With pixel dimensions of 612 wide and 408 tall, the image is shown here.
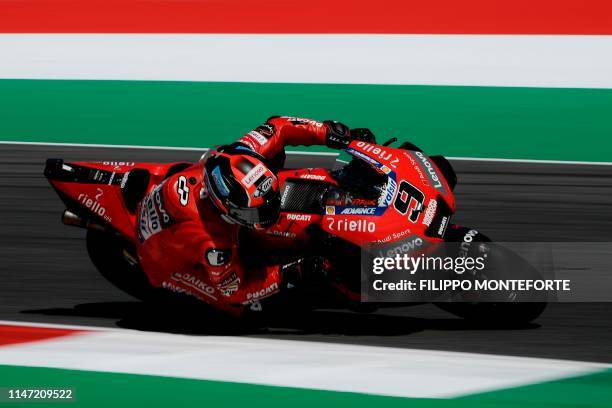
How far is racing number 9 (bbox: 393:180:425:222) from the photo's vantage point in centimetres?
599

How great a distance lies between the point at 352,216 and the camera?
6.05 metres

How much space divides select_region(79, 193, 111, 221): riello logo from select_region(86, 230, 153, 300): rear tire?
14cm

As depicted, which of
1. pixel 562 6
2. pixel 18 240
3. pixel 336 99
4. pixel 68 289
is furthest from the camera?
pixel 562 6

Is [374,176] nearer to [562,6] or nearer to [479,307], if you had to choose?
[479,307]

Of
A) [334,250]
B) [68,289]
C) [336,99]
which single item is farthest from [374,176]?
[336,99]

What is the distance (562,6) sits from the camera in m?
12.7

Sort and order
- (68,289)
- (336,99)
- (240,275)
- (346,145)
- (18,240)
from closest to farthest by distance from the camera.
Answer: (240,275) → (346,145) → (68,289) → (18,240) → (336,99)

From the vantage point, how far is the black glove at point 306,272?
6016 mm

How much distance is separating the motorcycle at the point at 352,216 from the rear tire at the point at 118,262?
2 centimetres

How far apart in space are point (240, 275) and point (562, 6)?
766 centimetres

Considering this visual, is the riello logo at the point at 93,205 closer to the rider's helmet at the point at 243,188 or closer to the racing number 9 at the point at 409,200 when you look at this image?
the rider's helmet at the point at 243,188

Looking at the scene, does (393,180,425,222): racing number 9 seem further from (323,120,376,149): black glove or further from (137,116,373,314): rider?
(323,120,376,149): black glove

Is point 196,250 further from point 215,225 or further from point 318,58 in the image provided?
point 318,58

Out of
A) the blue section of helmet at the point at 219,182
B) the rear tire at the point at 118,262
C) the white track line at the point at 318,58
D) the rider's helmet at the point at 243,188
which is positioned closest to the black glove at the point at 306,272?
the rider's helmet at the point at 243,188
